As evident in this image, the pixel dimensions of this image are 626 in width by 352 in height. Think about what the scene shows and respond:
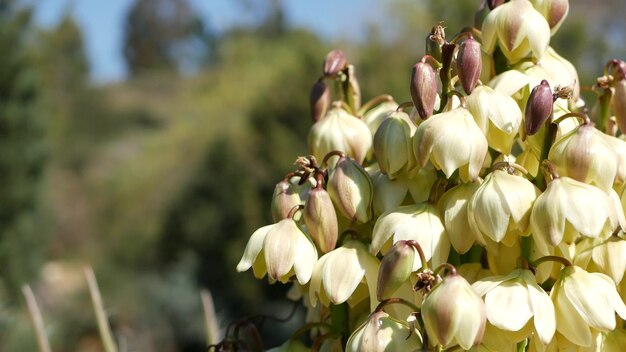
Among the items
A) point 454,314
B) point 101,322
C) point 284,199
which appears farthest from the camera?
point 101,322

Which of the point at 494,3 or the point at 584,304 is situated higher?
the point at 494,3

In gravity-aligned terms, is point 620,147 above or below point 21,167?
above

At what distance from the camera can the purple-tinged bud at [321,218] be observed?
0.40 metres

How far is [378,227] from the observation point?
396 mm

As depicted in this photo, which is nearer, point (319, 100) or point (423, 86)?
point (423, 86)

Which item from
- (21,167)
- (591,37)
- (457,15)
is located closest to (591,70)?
(591,37)

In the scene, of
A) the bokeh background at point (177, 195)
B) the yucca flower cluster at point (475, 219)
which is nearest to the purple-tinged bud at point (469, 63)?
the yucca flower cluster at point (475, 219)

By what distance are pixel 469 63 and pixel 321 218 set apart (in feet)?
0.35

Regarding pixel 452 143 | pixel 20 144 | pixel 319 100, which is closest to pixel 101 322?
pixel 319 100

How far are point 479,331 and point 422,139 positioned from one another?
0.32 feet

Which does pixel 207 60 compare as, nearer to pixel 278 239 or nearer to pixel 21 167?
pixel 21 167

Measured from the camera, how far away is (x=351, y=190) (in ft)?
1.34

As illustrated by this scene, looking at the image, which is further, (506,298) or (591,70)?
(591,70)

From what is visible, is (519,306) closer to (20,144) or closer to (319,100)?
(319,100)
